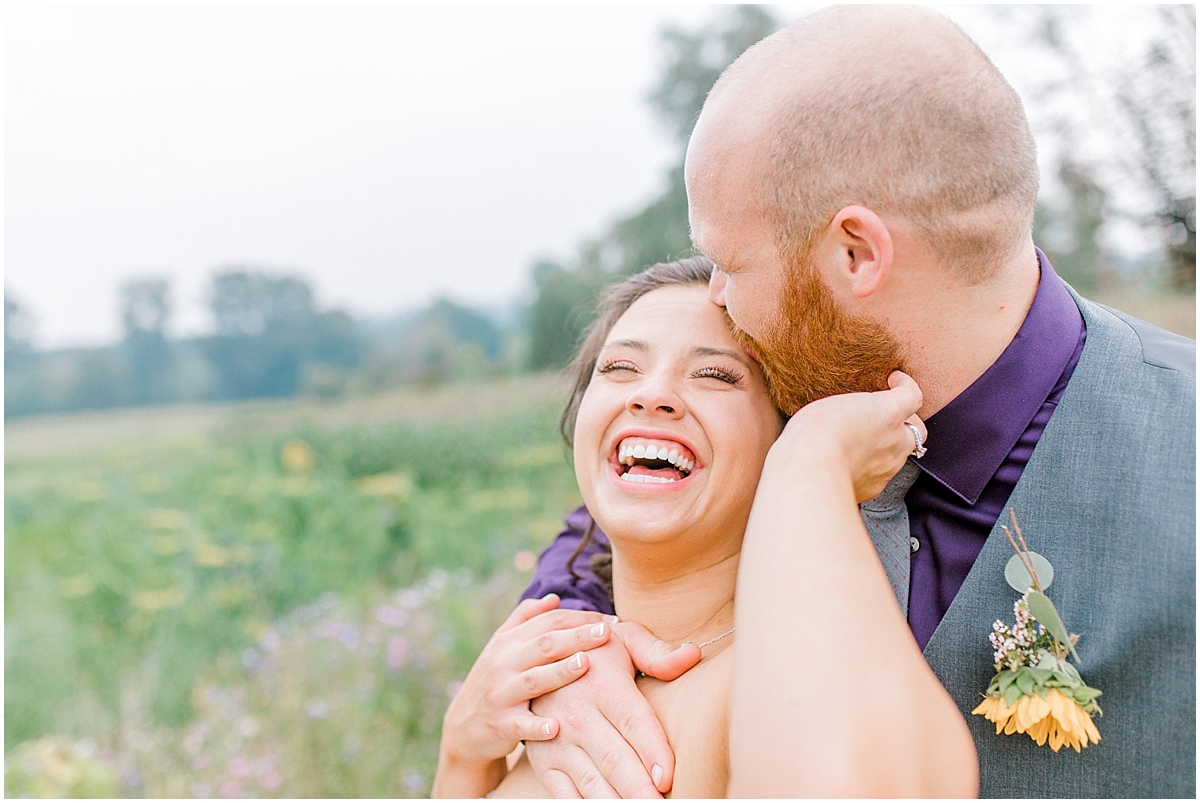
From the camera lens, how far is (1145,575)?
153 centimetres

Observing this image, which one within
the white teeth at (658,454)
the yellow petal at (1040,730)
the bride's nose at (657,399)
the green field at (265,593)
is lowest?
the green field at (265,593)

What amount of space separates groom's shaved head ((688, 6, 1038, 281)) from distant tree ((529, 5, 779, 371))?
4.88 m

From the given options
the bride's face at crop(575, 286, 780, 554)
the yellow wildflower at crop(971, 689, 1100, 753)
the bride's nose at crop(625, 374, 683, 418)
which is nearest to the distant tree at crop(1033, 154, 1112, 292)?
the bride's face at crop(575, 286, 780, 554)

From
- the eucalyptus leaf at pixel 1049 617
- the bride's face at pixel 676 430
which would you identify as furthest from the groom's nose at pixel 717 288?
the eucalyptus leaf at pixel 1049 617

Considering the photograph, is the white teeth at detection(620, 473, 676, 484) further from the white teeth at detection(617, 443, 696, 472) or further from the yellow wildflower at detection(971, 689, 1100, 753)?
the yellow wildflower at detection(971, 689, 1100, 753)

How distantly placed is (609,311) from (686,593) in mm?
848

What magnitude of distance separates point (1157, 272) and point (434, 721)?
5.05 m

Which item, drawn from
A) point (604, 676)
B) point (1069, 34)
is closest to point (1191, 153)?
point (1069, 34)

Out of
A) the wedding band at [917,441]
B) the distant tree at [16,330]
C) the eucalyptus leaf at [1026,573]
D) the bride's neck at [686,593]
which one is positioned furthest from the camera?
the distant tree at [16,330]

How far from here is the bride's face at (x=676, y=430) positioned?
1997 millimetres

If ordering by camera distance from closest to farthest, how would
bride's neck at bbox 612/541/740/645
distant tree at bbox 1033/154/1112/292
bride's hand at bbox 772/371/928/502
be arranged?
bride's hand at bbox 772/371/928/502
bride's neck at bbox 612/541/740/645
distant tree at bbox 1033/154/1112/292

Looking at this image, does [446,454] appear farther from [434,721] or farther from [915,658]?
[915,658]

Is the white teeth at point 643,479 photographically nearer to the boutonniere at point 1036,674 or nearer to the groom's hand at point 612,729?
the groom's hand at point 612,729

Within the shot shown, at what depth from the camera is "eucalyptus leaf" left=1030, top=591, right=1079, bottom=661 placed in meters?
1.55
